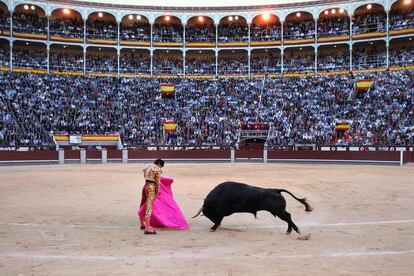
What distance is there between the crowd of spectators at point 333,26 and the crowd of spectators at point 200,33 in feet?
32.8

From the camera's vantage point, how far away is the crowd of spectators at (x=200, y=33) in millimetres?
42969

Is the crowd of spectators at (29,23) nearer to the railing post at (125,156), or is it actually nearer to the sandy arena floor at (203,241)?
the railing post at (125,156)

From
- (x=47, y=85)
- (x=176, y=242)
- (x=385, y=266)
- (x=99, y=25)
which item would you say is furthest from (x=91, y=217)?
(x=99, y=25)

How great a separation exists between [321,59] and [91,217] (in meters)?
36.2

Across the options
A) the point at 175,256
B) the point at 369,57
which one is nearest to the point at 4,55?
the point at 369,57

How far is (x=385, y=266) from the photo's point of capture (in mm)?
4809

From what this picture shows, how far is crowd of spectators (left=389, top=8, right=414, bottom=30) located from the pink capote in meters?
35.3

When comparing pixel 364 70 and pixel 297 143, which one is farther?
pixel 364 70

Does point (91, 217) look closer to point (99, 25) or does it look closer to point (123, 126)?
point (123, 126)

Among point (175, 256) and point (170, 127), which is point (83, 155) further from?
point (175, 256)

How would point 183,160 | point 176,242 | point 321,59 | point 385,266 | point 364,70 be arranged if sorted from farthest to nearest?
1. point 321,59
2. point 364,70
3. point 183,160
4. point 176,242
5. point 385,266

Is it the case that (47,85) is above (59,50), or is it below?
below

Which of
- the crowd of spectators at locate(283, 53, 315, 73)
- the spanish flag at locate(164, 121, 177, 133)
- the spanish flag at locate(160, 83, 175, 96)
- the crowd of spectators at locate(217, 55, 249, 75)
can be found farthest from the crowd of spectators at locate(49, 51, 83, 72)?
the crowd of spectators at locate(283, 53, 315, 73)

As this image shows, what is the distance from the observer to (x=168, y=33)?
43.3 meters
